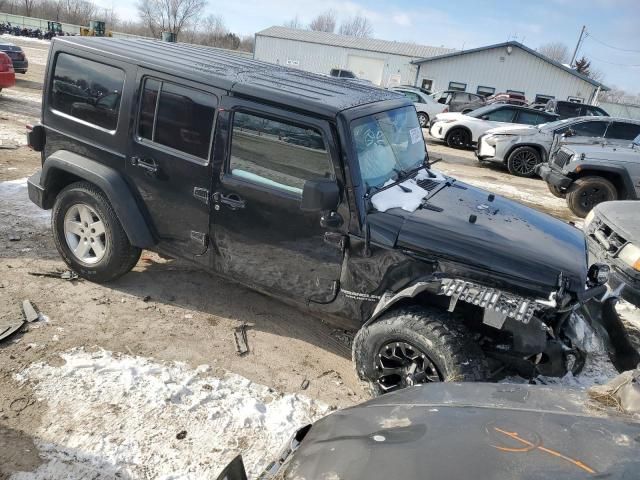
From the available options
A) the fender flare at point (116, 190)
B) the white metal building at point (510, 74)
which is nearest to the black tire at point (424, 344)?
the fender flare at point (116, 190)

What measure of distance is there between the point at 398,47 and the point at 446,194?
43.0m

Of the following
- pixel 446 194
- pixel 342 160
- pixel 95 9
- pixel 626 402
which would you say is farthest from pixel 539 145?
pixel 95 9

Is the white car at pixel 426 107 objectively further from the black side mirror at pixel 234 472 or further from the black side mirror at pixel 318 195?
the black side mirror at pixel 234 472

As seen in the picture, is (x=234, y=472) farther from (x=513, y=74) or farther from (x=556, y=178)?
(x=513, y=74)

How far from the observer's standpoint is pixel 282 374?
366 cm

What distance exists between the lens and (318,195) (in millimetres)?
3041

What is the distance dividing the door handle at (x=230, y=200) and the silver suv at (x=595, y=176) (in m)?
7.19

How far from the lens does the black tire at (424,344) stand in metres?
2.96

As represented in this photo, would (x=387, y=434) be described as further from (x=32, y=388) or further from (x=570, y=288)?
(x=32, y=388)

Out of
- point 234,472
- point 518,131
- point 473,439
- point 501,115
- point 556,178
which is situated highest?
point 501,115

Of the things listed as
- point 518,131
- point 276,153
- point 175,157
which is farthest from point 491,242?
point 518,131

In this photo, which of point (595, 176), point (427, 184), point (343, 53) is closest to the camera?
point (427, 184)

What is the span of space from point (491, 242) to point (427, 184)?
0.91 meters

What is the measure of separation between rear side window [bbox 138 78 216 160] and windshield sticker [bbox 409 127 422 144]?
1.66 meters
